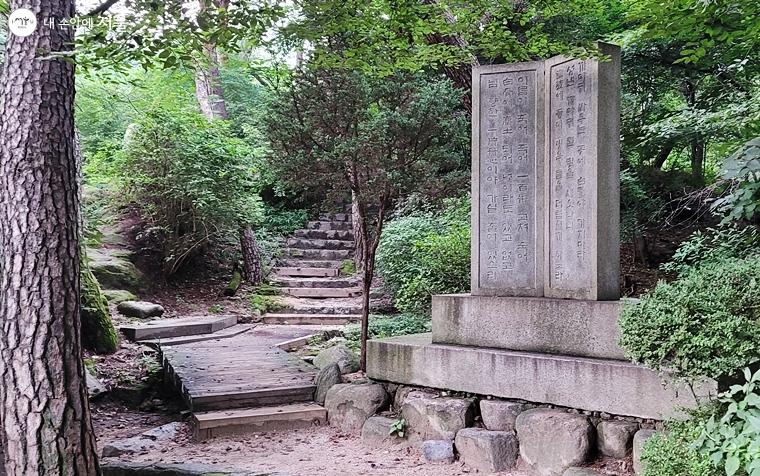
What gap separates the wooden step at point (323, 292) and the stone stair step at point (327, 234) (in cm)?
293

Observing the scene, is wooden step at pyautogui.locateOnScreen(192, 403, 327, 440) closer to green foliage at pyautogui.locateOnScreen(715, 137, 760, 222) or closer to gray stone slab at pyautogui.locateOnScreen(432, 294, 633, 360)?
gray stone slab at pyautogui.locateOnScreen(432, 294, 633, 360)

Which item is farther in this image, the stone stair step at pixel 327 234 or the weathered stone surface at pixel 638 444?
the stone stair step at pixel 327 234

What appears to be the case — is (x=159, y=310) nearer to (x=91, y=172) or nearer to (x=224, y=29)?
(x=91, y=172)

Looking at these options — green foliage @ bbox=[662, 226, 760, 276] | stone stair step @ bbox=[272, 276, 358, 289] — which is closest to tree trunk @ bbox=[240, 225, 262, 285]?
stone stair step @ bbox=[272, 276, 358, 289]

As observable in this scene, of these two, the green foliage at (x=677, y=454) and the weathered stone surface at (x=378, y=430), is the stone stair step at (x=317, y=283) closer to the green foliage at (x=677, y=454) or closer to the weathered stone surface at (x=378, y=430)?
the weathered stone surface at (x=378, y=430)

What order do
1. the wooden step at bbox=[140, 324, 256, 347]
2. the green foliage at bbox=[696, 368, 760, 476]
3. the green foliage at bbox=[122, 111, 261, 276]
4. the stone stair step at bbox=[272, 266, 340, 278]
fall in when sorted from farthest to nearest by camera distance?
the stone stair step at bbox=[272, 266, 340, 278], the green foliage at bbox=[122, 111, 261, 276], the wooden step at bbox=[140, 324, 256, 347], the green foliage at bbox=[696, 368, 760, 476]

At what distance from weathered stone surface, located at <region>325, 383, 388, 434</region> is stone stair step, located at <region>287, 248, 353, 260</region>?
7.81 metres

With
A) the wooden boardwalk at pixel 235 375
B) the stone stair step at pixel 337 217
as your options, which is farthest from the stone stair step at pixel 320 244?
the wooden boardwalk at pixel 235 375

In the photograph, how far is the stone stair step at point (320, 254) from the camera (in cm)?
1329

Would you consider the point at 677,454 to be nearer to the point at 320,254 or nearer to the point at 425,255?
the point at 425,255

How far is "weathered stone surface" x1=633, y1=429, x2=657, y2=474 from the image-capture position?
364 cm

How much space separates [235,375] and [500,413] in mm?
2961

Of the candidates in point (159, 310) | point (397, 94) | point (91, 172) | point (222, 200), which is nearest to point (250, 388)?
point (397, 94)

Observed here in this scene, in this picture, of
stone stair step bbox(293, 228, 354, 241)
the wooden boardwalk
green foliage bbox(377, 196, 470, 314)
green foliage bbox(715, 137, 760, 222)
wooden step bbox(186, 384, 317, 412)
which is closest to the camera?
green foliage bbox(715, 137, 760, 222)
